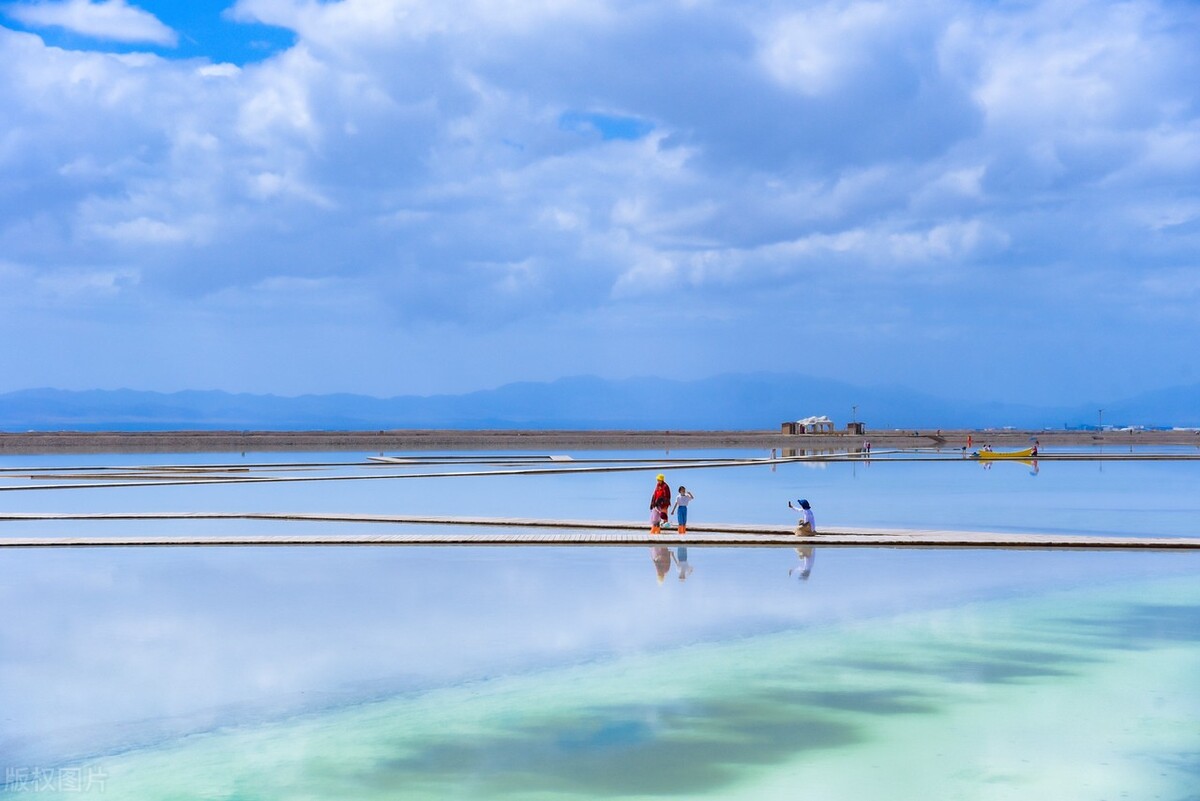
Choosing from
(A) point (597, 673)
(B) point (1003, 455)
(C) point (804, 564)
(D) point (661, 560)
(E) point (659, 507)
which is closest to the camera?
(A) point (597, 673)

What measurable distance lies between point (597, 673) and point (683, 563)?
7.00 m

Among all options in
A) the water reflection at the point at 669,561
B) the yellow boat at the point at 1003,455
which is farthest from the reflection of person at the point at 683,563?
the yellow boat at the point at 1003,455

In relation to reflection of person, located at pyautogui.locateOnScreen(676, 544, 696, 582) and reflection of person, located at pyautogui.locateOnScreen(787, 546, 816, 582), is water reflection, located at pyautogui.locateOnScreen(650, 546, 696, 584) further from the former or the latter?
reflection of person, located at pyautogui.locateOnScreen(787, 546, 816, 582)

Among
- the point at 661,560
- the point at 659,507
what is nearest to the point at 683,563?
the point at 661,560

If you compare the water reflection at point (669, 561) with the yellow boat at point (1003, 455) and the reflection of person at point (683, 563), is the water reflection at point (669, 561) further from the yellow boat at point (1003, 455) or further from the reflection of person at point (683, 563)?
the yellow boat at point (1003, 455)

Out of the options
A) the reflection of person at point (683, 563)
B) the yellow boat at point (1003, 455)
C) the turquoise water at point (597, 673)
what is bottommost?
the turquoise water at point (597, 673)

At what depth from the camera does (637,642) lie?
12883 millimetres

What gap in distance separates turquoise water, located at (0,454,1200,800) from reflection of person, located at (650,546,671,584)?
17 cm

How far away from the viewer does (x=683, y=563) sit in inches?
728

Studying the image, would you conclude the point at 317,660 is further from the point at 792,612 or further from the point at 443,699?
the point at 792,612

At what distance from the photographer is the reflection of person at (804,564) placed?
17297 millimetres

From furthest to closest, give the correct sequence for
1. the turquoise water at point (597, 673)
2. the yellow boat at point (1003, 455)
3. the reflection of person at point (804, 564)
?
the yellow boat at point (1003, 455), the reflection of person at point (804, 564), the turquoise water at point (597, 673)

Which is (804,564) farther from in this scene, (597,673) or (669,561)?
(597,673)

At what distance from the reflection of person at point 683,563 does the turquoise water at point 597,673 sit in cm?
10
